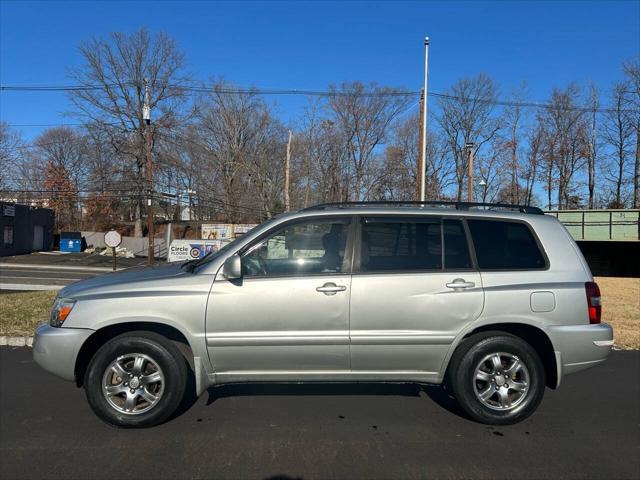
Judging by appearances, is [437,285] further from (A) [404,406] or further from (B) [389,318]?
(A) [404,406]

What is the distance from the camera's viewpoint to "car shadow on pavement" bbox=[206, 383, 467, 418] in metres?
4.83

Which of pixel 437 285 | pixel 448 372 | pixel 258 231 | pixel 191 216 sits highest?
pixel 191 216

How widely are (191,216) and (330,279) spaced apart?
56.1m

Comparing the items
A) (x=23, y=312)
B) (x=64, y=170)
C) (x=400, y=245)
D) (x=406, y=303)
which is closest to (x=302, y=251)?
(x=400, y=245)

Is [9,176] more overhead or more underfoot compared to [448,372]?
more overhead

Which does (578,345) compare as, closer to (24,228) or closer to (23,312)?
(23,312)

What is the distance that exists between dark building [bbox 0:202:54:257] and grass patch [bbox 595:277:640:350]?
44761mm

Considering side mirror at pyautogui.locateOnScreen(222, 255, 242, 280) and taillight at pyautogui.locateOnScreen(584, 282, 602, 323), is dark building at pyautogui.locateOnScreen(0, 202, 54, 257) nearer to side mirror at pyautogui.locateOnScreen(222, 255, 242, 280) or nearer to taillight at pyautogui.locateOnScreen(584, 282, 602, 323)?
side mirror at pyautogui.locateOnScreen(222, 255, 242, 280)

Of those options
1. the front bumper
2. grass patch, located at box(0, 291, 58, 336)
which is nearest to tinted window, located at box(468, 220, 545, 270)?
the front bumper

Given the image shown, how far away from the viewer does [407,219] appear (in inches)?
170

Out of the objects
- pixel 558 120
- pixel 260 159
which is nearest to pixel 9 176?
pixel 260 159

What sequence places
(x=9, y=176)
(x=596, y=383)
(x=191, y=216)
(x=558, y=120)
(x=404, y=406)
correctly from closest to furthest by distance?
(x=404, y=406) < (x=596, y=383) < (x=558, y=120) < (x=9, y=176) < (x=191, y=216)

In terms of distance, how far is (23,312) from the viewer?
8938mm

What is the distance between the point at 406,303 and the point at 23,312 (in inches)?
315
